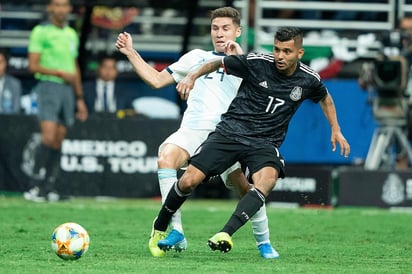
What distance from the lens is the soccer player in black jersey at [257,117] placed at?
925cm

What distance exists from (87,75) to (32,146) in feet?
6.92

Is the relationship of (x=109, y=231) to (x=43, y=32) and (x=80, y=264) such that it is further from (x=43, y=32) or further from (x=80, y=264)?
(x=43, y=32)

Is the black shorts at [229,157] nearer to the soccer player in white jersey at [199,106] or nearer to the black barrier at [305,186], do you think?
the soccer player in white jersey at [199,106]

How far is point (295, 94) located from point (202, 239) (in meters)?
2.32

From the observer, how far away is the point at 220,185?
17.5 meters

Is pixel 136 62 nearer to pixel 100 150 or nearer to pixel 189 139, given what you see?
pixel 189 139

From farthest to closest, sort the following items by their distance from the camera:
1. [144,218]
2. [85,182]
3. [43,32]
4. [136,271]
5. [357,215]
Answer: [85,182] → [43,32] → [357,215] → [144,218] → [136,271]

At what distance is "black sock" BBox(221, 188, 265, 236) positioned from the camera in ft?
29.1

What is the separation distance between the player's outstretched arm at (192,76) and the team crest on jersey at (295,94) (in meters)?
0.64

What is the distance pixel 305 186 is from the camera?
53.4 ft

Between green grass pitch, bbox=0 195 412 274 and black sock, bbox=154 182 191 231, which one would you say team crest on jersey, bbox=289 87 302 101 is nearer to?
black sock, bbox=154 182 191 231

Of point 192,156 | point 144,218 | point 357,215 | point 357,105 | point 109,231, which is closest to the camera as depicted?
point 192,156

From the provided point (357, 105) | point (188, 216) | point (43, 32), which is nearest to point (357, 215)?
point (188, 216)

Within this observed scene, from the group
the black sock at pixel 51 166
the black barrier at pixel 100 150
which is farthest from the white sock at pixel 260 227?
the black barrier at pixel 100 150
